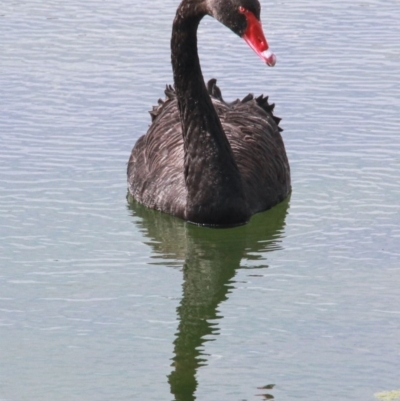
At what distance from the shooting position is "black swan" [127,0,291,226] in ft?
31.9

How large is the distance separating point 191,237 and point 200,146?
0.78 m

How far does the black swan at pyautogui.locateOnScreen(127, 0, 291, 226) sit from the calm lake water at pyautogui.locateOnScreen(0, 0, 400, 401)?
0.15 metres

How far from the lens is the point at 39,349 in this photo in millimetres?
7375

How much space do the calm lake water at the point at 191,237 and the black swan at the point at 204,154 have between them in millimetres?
147

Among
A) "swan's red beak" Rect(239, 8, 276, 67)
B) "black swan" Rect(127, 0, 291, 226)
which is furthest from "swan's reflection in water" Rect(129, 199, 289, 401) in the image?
"swan's red beak" Rect(239, 8, 276, 67)

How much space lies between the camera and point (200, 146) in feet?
32.7

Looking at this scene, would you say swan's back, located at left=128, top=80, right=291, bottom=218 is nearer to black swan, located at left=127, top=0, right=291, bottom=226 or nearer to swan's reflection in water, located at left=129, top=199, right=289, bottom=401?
black swan, located at left=127, top=0, right=291, bottom=226

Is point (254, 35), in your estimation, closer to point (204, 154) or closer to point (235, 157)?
point (204, 154)

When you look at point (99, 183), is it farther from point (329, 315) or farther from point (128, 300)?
point (329, 315)

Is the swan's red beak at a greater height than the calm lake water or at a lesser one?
greater

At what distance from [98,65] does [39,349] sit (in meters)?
6.42

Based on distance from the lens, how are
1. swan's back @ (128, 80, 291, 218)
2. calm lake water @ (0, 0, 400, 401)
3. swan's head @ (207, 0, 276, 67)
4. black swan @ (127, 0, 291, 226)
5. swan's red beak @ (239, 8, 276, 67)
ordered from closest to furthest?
calm lake water @ (0, 0, 400, 401), swan's red beak @ (239, 8, 276, 67), swan's head @ (207, 0, 276, 67), black swan @ (127, 0, 291, 226), swan's back @ (128, 80, 291, 218)

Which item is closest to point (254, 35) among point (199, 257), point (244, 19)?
point (244, 19)

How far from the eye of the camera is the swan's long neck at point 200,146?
9719mm
